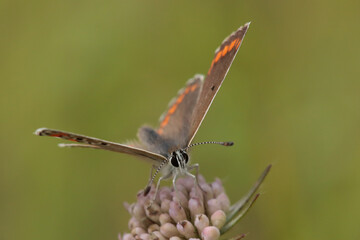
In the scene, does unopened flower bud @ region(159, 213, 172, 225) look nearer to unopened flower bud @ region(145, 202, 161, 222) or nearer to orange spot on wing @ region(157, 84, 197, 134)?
unopened flower bud @ region(145, 202, 161, 222)

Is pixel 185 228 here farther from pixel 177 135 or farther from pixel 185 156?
pixel 177 135

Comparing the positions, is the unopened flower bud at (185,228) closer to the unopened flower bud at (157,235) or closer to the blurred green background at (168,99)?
the unopened flower bud at (157,235)

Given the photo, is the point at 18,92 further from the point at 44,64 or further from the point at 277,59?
the point at 277,59

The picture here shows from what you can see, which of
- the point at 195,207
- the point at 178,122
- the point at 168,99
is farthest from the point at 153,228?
the point at 168,99

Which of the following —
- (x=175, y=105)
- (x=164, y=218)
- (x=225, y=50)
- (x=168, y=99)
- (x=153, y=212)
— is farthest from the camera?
(x=168, y=99)

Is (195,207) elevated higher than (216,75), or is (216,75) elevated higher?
(216,75)

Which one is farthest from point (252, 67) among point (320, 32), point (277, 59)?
point (320, 32)
